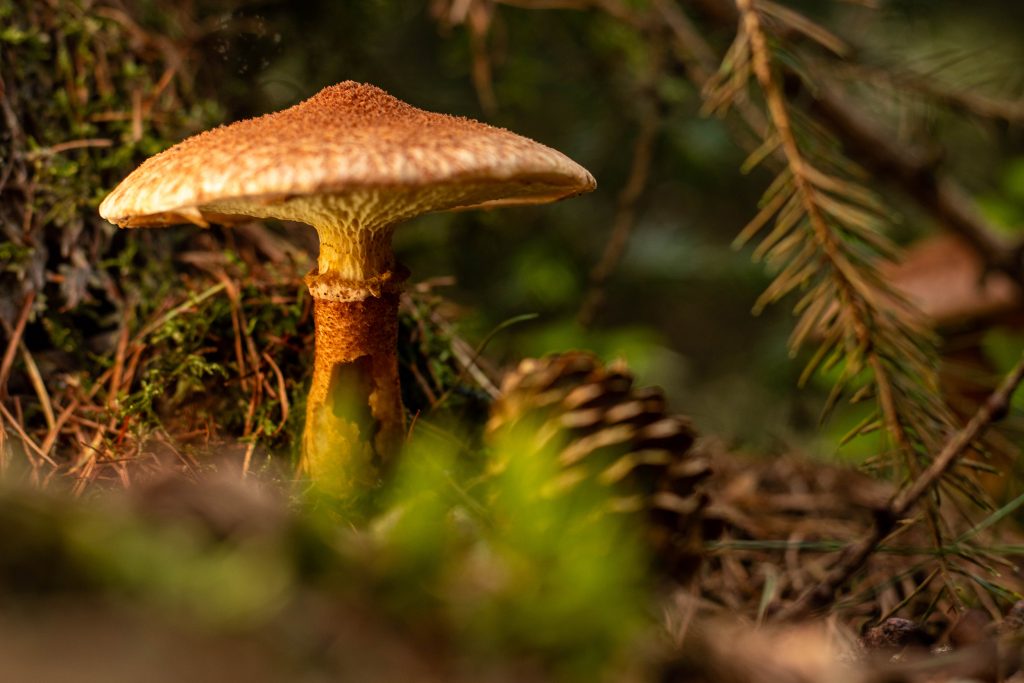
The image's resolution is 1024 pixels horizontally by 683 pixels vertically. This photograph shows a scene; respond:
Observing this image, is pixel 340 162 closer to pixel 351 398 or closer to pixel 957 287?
pixel 351 398

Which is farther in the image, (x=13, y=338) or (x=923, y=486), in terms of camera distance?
(x=13, y=338)

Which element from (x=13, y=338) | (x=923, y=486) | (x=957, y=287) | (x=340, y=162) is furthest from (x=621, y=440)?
(x=957, y=287)

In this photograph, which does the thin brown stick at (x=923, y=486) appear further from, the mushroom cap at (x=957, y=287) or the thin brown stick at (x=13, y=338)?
the mushroom cap at (x=957, y=287)

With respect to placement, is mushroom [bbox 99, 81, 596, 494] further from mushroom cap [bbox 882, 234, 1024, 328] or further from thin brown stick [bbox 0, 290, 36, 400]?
mushroom cap [bbox 882, 234, 1024, 328]

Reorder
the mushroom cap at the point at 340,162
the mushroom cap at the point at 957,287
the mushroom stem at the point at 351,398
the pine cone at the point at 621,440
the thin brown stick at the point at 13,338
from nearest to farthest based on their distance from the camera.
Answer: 1. the mushroom cap at the point at 340,162
2. the pine cone at the point at 621,440
3. the mushroom stem at the point at 351,398
4. the thin brown stick at the point at 13,338
5. the mushroom cap at the point at 957,287

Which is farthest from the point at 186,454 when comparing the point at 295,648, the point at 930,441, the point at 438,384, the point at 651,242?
the point at 651,242

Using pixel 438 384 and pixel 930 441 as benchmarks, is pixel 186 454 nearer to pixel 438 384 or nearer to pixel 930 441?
pixel 438 384

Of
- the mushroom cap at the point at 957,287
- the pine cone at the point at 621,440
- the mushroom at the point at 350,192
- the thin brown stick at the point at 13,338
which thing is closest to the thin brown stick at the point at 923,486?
the pine cone at the point at 621,440
